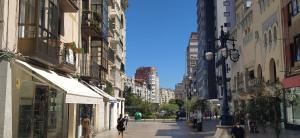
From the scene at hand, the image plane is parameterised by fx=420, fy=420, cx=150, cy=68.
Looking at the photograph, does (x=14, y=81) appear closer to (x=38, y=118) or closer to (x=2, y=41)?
(x=2, y=41)

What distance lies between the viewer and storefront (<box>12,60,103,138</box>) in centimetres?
1431

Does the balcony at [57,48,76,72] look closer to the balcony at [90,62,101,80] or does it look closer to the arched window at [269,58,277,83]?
the balcony at [90,62,101,80]

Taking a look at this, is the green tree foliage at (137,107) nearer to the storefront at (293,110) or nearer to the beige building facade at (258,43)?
the beige building facade at (258,43)

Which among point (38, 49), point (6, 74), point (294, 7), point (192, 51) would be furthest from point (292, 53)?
point (192, 51)

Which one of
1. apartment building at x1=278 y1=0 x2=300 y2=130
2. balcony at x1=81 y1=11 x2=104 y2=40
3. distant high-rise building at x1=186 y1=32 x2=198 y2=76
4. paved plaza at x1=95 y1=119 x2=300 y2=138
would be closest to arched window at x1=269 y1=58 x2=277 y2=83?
apartment building at x1=278 y1=0 x2=300 y2=130

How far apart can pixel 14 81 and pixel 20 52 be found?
1.01 m

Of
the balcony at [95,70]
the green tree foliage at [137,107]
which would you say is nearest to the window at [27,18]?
the balcony at [95,70]

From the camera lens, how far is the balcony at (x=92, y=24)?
26656mm

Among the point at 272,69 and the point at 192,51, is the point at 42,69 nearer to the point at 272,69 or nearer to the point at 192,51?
the point at 272,69

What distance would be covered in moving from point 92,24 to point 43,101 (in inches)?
364

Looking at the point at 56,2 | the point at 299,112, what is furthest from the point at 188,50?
the point at 56,2

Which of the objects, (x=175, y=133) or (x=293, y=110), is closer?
(x=175, y=133)

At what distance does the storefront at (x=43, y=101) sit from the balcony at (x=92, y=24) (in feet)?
18.8

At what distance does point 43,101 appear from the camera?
1888 cm
